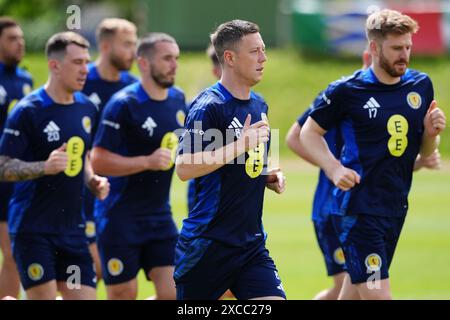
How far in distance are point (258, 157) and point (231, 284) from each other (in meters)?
0.94

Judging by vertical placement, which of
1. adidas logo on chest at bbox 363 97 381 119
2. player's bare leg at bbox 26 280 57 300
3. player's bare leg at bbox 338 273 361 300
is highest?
adidas logo on chest at bbox 363 97 381 119

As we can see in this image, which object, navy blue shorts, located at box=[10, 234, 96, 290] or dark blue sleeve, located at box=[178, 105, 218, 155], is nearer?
dark blue sleeve, located at box=[178, 105, 218, 155]

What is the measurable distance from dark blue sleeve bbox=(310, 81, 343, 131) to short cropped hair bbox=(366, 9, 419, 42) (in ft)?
1.65

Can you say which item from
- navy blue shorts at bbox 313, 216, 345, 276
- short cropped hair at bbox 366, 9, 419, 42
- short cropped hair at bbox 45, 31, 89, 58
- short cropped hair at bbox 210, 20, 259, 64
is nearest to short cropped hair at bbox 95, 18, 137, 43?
short cropped hair at bbox 45, 31, 89, 58

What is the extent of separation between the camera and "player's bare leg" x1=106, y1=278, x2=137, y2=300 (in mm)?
9797

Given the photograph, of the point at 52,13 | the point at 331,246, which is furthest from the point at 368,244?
the point at 52,13

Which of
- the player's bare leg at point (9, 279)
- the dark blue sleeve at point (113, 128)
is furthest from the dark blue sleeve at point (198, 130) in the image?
the player's bare leg at point (9, 279)

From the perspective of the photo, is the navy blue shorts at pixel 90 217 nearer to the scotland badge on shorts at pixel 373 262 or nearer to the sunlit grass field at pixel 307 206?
the sunlit grass field at pixel 307 206

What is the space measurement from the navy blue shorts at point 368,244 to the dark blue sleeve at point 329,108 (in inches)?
32.0

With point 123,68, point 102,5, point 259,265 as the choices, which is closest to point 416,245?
point 123,68

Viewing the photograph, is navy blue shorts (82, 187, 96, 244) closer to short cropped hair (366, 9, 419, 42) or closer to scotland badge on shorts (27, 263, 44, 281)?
scotland badge on shorts (27, 263, 44, 281)

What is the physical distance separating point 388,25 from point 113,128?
2.91m

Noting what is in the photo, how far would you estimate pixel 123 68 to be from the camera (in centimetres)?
1173

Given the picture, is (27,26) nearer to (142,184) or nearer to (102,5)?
(102,5)
